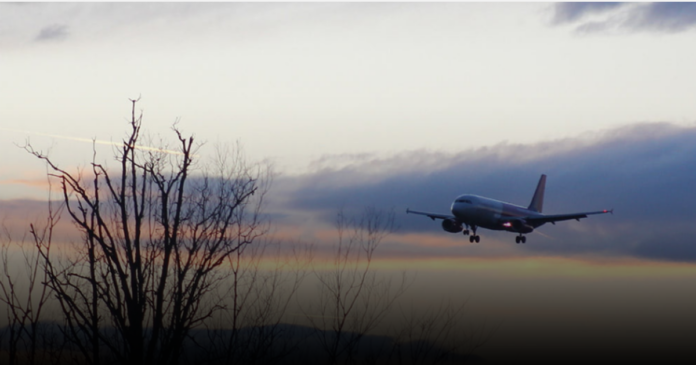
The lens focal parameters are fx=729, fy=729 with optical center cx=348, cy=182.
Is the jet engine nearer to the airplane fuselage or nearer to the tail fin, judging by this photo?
the airplane fuselage

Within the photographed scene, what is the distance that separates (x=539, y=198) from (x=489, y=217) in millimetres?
28730

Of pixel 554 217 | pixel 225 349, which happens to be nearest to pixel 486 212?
pixel 554 217

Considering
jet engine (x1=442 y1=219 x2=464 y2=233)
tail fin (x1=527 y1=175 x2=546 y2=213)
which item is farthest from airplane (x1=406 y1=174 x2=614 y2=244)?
tail fin (x1=527 y1=175 x2=546 y2=213)

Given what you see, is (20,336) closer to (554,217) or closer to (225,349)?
(225,349)

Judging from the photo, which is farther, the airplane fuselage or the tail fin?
the tail fin

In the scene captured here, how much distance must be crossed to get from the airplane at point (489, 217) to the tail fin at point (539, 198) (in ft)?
67.8

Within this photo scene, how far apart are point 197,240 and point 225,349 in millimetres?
2994

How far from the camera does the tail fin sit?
8969cm

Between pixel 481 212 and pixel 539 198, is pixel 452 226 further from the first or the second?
pixel 539 198

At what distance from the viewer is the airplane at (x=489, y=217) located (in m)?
63.6

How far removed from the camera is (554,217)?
2598 inches

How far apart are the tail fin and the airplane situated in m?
20.7

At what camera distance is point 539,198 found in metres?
90.6

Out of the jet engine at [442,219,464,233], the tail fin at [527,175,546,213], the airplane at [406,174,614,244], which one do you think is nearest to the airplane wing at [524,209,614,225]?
the airplane at [406,174,614,244]
